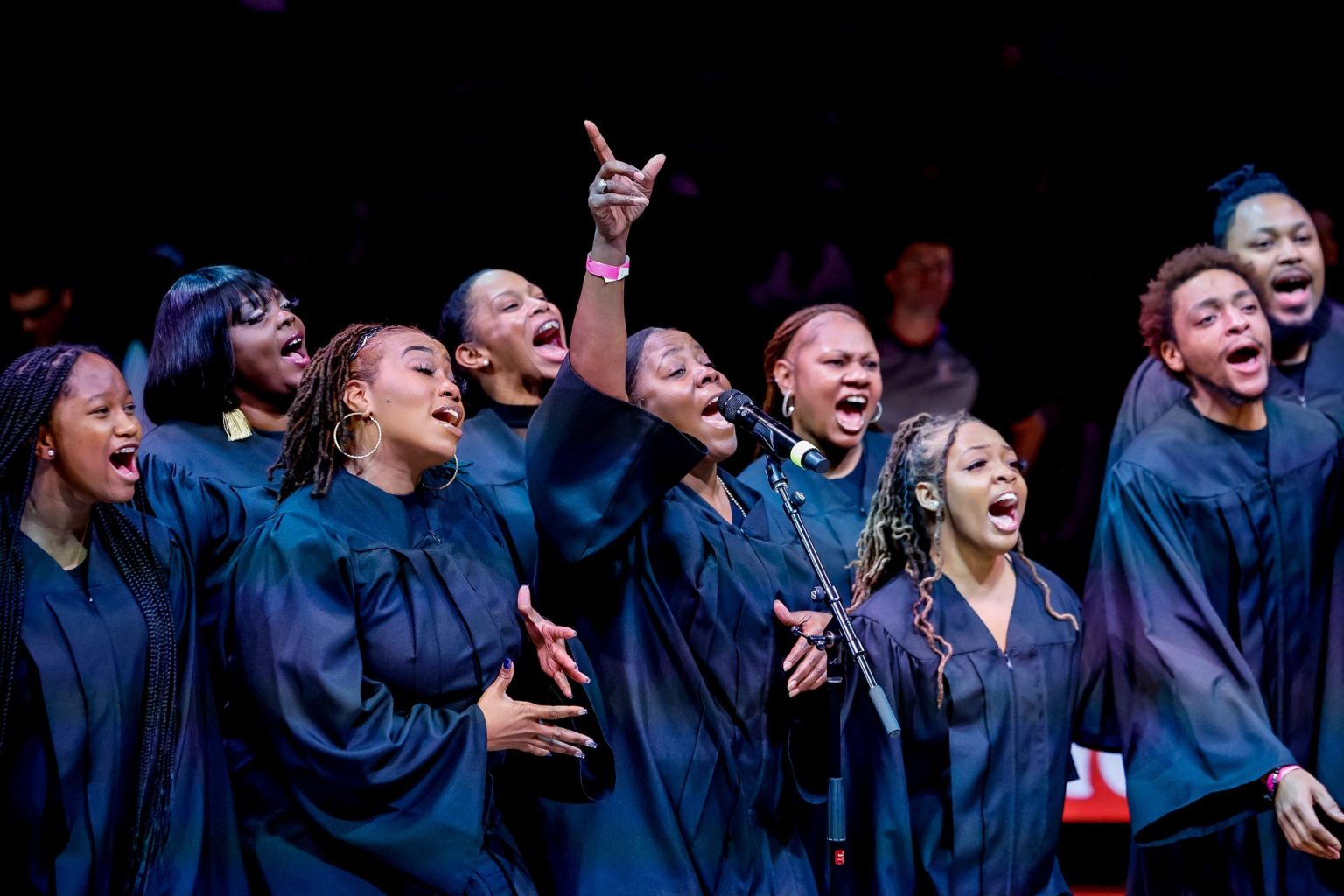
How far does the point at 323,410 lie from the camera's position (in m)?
3.04

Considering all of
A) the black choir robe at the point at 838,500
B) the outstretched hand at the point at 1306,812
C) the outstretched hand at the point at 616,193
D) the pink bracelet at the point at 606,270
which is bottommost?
the outstretched hand at the point at 1306,812

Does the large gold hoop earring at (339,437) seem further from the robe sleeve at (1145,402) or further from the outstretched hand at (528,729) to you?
the robe sleeve at (1145,402)

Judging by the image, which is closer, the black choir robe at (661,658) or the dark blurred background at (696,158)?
the black choir robe at (661,658)

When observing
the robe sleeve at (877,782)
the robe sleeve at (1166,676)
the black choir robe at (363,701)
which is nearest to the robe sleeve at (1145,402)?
the robe sleeve at (1166,676)

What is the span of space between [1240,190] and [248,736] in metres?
3.67

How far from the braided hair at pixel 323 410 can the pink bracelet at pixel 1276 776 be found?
2417mm

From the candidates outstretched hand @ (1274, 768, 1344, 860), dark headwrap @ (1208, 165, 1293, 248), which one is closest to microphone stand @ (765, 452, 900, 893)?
outstretched hand @ (1274, 768, 1344, 860)

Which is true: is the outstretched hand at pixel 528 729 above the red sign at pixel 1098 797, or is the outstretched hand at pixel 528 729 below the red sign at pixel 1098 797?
above

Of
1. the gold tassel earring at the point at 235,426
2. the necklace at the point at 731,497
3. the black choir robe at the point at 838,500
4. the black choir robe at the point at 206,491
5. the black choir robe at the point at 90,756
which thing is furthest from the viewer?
the black choir robe at the point at 838,500

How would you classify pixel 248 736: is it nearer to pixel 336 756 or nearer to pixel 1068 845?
pixel 336 756

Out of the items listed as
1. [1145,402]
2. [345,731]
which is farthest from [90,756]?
[1145,402]

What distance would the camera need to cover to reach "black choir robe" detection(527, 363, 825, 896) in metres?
2.84

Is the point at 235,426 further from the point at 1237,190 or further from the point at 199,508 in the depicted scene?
the point at 1237,190

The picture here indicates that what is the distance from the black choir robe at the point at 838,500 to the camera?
3.82 m
